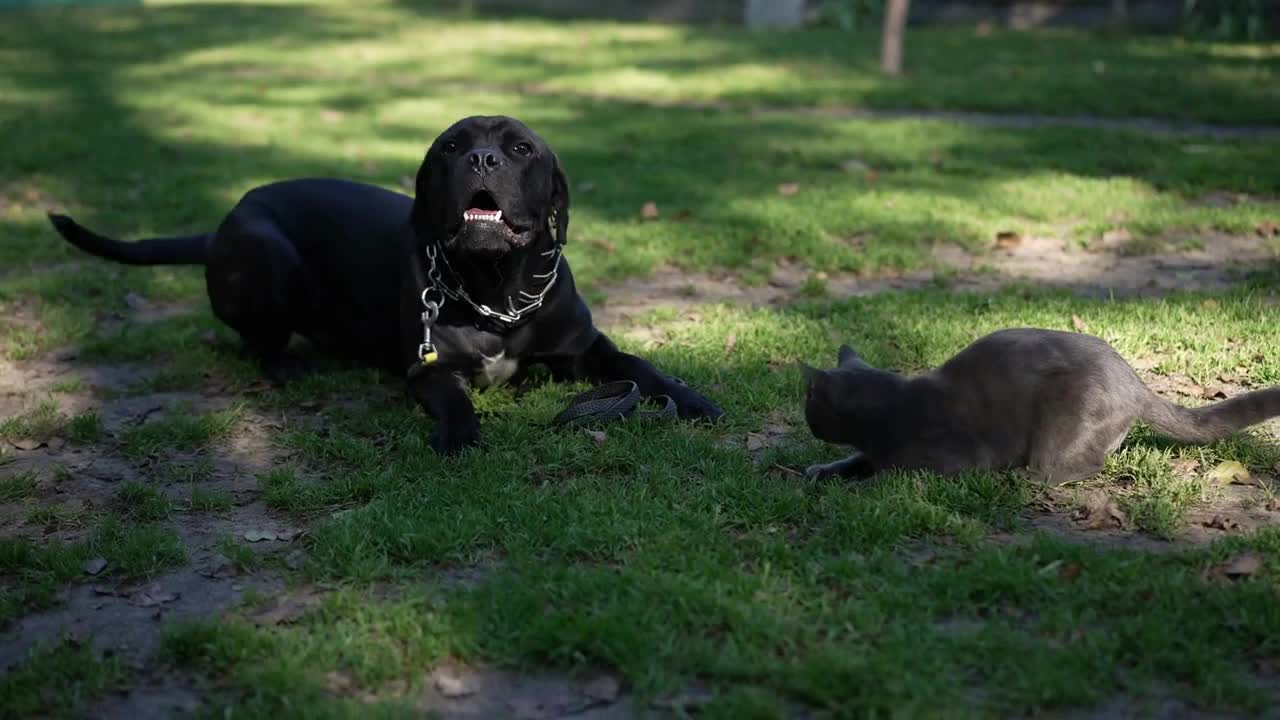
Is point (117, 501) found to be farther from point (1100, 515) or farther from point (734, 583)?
point (1100, 515)

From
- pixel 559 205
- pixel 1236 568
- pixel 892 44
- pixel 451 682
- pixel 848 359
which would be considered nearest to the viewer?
pixel 451 682

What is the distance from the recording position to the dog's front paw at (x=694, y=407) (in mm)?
4742

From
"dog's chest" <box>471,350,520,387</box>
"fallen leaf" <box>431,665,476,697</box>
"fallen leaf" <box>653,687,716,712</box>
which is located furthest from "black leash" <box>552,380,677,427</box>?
"fallen leaf" <box>653,687,716,712</box>

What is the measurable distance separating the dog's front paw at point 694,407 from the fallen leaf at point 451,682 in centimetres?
186

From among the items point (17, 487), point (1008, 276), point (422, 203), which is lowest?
point (17, 487)

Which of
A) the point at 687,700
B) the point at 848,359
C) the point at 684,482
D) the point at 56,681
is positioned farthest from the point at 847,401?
the point at 56,681

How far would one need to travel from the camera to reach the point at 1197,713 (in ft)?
9.05

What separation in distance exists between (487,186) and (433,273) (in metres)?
0.52

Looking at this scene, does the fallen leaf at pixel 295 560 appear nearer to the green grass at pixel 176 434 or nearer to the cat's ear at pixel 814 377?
the green grass at pixel 176 434

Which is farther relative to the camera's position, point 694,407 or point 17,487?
point 694,407

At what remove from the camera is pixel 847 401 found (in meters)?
3.94

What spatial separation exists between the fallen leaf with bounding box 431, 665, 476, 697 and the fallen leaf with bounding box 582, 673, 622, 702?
0.90ft

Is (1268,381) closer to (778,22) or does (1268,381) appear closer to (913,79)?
(913,79)

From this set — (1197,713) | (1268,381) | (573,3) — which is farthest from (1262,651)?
(573,3)
